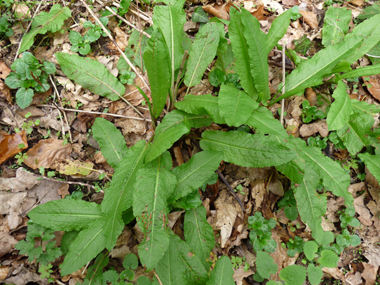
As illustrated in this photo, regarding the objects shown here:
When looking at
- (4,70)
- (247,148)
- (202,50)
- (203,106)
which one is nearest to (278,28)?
(202,50)

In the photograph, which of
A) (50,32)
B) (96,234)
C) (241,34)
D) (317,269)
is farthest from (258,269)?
(50,32)

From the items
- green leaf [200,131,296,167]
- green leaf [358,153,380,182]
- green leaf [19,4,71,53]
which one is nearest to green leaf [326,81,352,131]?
green leaf [200,131,296,167]

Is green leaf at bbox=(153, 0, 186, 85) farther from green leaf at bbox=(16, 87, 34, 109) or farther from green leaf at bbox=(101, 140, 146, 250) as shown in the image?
green leaf at bbox=(16, 87, 34, 109)

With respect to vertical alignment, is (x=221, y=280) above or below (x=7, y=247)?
below

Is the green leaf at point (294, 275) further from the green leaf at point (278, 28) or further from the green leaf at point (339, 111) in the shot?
the green leaf at point (278, 28)

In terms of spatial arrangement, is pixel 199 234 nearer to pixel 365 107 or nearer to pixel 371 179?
pixel 371 179

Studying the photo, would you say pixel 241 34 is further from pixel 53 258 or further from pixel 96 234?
pixel 53 258
